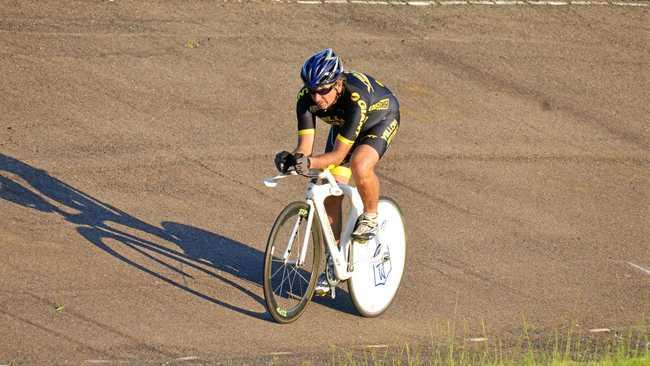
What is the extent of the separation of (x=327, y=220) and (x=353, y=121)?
775mm

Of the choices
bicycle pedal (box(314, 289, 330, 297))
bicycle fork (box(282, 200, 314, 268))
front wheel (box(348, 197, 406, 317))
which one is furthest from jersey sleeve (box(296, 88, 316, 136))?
bicycle pedal (box(314, 289, 330, 297))

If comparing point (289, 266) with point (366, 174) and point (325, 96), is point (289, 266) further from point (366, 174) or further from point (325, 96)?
point (325, 96)

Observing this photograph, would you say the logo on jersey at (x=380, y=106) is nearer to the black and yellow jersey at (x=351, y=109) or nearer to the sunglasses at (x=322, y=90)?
the black and yellow jersey at (x=351, y=109)

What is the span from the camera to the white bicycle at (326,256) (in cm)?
852

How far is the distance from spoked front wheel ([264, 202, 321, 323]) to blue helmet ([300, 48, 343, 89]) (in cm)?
91

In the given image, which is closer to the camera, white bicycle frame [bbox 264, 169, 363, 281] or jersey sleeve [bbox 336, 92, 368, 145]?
white bicycle frame [bbox 264, 169, 363, 281]

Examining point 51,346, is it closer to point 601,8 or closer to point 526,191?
point 526,191

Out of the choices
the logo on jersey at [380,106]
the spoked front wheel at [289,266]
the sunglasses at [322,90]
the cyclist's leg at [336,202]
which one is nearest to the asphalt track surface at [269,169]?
the spoked front wheel at [289,266]

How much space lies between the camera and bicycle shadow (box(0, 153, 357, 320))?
31.3 ft

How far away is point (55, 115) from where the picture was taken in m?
12.5

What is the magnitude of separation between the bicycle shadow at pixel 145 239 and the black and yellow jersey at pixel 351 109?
58.2 inches

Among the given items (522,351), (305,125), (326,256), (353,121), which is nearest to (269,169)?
Result: (326,256)

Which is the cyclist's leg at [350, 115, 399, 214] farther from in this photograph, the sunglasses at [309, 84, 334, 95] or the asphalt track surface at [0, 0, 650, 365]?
the asphalt track surface at [0, 0, 650, 365]

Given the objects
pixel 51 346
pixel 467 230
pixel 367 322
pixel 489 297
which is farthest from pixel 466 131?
pixel 51 346
